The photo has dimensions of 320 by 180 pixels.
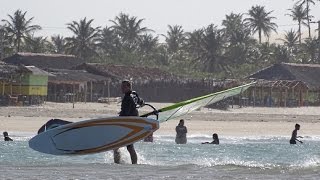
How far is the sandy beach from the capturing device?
1245 inches

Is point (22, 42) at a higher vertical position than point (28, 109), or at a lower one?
higher

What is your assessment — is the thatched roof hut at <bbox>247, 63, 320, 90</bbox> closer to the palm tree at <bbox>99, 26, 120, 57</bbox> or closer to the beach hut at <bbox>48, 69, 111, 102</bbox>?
the beach hut at <bbox>48, 69, 111, 102</bbox>

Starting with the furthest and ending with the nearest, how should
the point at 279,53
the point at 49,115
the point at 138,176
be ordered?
the point at 279,53 → the point at 49,115 → the point at 138,176

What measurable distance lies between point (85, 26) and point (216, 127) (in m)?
42.1

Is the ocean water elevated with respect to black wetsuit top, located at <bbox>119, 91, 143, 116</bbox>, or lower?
lower

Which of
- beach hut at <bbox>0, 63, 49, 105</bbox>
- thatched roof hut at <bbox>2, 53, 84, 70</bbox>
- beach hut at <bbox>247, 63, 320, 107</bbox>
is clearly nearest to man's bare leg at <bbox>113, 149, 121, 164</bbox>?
beach hut at <bbox>0, 63, 49, 105</bbox>

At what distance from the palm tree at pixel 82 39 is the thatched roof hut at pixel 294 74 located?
62.6 feet

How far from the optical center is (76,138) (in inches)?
551

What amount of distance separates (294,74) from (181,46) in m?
29.7

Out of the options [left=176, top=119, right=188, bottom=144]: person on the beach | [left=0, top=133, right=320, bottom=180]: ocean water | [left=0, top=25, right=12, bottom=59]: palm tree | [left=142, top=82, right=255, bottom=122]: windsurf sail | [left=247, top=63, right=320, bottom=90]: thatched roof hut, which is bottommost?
[left=0, top=133, right=320, bottom=180]: ocean water

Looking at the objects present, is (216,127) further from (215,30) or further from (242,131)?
(215,30)

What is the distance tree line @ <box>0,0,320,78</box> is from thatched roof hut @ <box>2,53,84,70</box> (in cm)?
479

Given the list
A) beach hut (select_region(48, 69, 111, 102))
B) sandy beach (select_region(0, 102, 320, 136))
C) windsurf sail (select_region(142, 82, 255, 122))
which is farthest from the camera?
beach hut (select_region(48, 69, 111, 102))

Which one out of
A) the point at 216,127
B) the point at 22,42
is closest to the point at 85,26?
the point at 22,42
